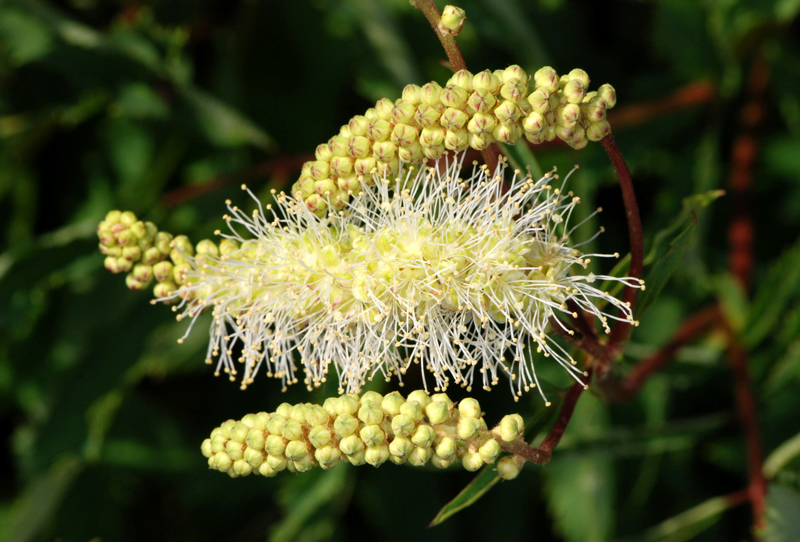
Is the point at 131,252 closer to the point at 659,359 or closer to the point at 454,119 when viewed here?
the point at 454,119

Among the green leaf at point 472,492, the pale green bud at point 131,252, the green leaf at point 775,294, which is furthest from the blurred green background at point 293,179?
the pale green bud at point 131,252

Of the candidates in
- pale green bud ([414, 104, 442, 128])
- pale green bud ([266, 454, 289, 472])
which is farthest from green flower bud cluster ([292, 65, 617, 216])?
pale green bud ([266, 454, 289, 472])

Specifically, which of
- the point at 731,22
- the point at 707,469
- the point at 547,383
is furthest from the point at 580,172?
the point at 707,469

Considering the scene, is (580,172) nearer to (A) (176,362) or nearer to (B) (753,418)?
(B) (753,418)

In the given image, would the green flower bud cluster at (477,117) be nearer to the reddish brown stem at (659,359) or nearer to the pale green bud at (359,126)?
the pale green bud at (359,126)

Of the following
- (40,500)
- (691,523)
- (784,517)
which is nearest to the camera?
(784,517)

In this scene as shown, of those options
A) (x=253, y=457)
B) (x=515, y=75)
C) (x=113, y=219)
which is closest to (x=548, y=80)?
(x=515, y=75)

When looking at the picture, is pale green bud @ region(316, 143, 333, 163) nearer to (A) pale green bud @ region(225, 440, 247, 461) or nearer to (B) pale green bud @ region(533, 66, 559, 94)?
(B) pale green bud @ region(533, 66, 559, 94)
